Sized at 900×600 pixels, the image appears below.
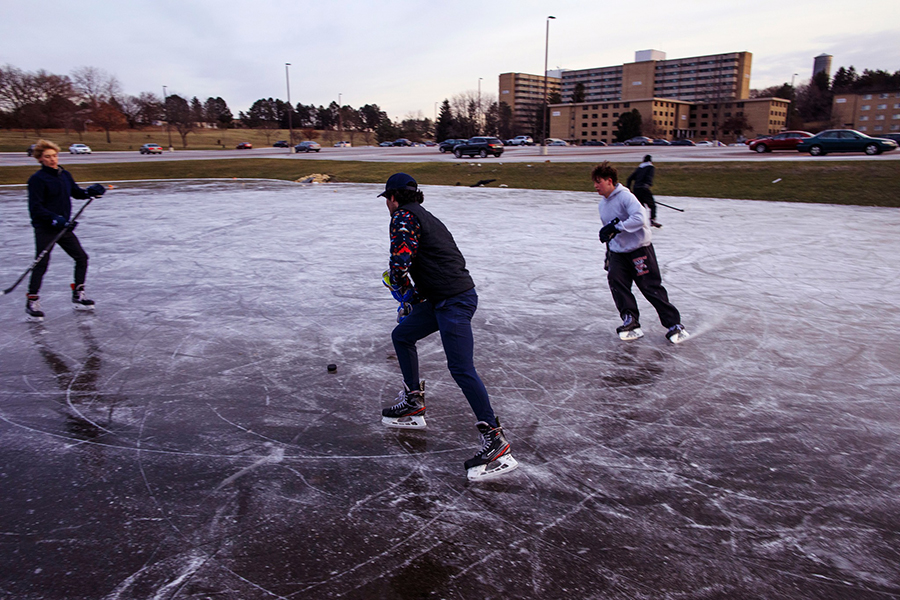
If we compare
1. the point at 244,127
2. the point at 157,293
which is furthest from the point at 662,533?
the point at 244,127

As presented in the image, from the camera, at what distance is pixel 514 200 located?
19.6 meters

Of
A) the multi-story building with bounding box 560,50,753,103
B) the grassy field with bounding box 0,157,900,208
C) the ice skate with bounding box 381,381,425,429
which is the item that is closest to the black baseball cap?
the ice skate with bounding box 381,381,425,429

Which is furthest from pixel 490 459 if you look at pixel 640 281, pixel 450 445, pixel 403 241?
pixel 640 281

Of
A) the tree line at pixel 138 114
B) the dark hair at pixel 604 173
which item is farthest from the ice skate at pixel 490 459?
the tree line at pixel 138 114

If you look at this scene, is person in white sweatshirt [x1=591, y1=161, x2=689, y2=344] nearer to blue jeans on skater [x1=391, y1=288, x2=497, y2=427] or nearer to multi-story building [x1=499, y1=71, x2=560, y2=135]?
blue jeans on skater [x1=391, y1=288, x2=497, y2=427]

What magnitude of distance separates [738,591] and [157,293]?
309 inches

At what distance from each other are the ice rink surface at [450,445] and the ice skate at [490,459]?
0.08 m

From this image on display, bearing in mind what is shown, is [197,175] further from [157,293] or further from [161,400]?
[161,400]

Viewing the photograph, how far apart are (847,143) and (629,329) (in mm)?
31686

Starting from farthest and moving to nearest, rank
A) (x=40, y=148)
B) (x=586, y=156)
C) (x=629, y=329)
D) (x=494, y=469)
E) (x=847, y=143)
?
(x=586, y=156), (x=847, y=143), (x=40, y=148), (x=629, y=329), (x=494, y=469)

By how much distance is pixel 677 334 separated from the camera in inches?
244

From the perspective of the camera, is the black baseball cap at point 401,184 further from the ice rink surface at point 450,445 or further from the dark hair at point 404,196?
the ice rink surface at point 450,445

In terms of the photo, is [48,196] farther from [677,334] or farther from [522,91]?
[522,91]

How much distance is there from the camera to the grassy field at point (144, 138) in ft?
244
